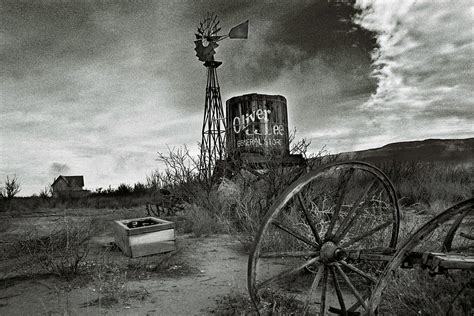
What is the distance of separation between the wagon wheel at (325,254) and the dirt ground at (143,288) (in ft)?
1.95

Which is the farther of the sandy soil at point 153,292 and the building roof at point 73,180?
the building roof at point 73,180

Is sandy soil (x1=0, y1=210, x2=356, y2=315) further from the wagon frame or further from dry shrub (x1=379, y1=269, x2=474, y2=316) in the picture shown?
the wagon frame

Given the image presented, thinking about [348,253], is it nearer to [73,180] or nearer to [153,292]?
[153,292]

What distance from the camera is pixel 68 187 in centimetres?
2444

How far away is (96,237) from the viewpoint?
27.5 feet

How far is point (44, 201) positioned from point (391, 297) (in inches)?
779

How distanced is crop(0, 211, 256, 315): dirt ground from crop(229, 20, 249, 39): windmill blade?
1212 cm

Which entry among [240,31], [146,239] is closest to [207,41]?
[240,31]

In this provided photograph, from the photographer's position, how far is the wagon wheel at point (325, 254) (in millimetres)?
2826

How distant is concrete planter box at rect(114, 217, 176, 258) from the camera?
238 inches

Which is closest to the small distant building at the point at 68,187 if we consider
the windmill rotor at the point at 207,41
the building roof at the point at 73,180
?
the building roof at the point at 73,180

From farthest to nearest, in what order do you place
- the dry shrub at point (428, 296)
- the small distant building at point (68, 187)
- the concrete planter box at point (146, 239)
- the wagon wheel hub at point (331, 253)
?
the small distant building at point (68, 187) < the concrete planter box at point (146, 239) < the wagon wheel hub at point (331, 253) < the dry shrub at point (428, 296)

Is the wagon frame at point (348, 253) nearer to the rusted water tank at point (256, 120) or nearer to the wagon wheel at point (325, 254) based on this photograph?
the wagon wheel at point (325, 254)

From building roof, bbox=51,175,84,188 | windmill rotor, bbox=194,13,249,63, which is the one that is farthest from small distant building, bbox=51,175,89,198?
windmill rotor, bbox=194,13,249,63
